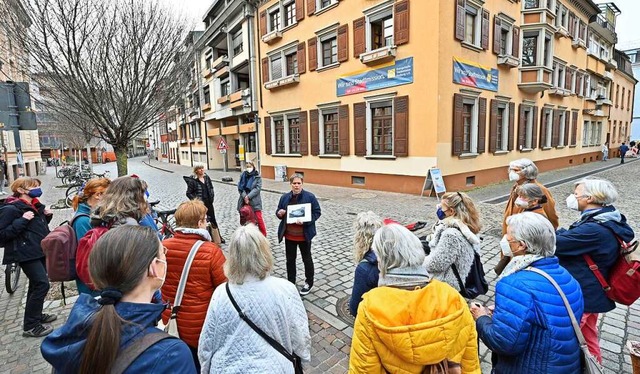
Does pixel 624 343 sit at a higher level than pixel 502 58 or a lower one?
lower

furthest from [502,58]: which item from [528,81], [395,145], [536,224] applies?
[536,224]

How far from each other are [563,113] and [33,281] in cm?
2624

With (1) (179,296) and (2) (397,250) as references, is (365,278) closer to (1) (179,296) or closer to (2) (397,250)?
(2) (397,250)

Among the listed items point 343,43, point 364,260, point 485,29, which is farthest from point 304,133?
point 364,260

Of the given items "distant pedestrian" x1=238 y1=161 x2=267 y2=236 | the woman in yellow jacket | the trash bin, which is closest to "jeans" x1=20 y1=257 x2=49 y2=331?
→ "distant pedestrian" x1=238 y1=161 x2=267 y2=236

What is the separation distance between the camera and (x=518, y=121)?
55.0 ft

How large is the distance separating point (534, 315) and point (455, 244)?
1198mm

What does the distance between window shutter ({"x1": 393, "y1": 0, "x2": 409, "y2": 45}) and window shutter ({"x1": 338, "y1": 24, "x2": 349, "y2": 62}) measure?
97.3 inches

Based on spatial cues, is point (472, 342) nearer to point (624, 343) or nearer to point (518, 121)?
point (624, 343)

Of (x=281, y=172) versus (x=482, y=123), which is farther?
(x=281, y=172)

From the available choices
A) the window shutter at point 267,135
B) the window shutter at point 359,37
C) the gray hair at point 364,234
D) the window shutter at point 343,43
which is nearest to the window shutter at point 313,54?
the window shutter at point 343,43

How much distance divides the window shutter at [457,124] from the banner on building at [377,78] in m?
1.95

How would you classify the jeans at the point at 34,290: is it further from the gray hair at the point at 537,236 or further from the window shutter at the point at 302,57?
the window shutter at the point at 302,57

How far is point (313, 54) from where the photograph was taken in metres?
16.5
